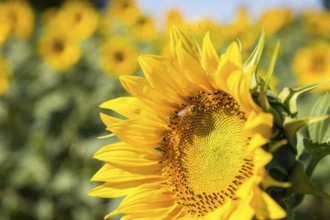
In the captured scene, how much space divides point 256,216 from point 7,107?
4067mm

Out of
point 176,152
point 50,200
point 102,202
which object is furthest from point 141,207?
point 50,200

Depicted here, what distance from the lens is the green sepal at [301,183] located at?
156 centimetres

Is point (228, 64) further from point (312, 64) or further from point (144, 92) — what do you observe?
point (312, 64)

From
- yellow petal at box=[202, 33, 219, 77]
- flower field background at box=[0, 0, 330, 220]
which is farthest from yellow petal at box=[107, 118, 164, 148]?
flower field background at box=[0, 0, 330, 220]

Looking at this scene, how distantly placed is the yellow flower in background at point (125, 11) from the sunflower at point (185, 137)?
3996 millimetres

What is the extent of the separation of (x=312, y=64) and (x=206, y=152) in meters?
4.18

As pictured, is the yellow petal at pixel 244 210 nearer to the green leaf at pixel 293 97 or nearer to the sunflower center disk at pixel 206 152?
the sunflower center disk at pixel 206 152

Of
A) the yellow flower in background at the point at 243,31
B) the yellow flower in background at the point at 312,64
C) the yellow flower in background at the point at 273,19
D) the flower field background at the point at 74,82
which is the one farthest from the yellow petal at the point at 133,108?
the yellow flower in background at the point at 273,19

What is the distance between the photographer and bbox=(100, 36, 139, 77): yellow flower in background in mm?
5240

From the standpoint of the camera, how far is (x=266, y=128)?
5.19 ft

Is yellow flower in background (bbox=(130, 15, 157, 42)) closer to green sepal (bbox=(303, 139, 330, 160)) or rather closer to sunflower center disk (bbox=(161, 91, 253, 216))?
sunflower center disk (bbox=(161, 91, 253, 216))

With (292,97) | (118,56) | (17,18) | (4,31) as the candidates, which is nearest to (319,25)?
(118,56)

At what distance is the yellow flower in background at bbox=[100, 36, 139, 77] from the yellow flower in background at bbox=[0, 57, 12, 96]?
0.83 m

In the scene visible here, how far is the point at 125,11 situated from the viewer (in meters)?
6.11
